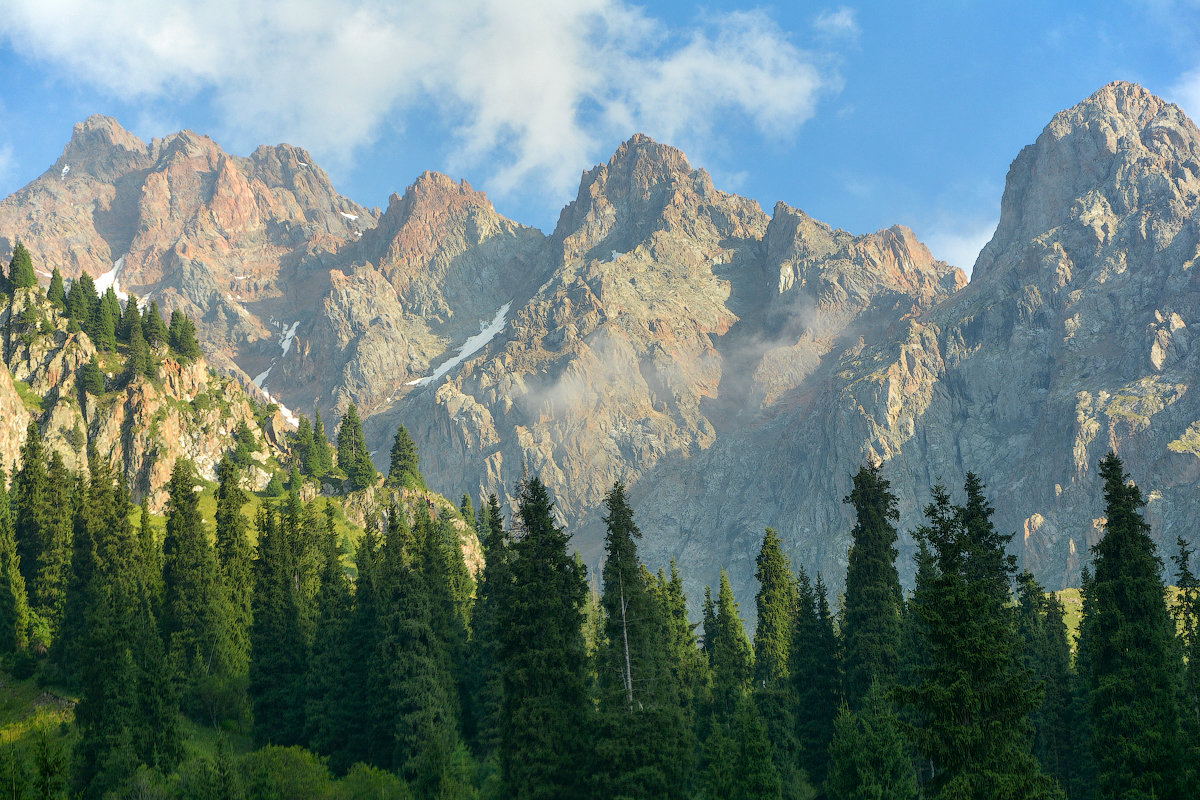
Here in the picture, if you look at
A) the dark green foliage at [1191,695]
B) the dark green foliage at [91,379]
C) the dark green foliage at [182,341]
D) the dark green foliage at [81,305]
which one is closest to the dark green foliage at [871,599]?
the dark green foliage at [1191,695]

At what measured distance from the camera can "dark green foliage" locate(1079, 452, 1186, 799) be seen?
47562mm

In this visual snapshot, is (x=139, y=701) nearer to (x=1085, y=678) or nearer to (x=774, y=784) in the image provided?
(x=774, y=784)

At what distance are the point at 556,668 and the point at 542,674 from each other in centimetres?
90

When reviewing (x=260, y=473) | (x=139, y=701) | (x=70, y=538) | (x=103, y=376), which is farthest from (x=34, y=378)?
(x=139, y=701)

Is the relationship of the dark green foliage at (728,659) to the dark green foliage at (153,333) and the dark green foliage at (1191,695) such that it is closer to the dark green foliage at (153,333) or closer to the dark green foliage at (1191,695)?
the dark green foliage at (1191,695)

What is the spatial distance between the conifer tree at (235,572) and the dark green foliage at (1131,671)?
67366 mm

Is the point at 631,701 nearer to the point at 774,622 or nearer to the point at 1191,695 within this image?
the point at 1191,695

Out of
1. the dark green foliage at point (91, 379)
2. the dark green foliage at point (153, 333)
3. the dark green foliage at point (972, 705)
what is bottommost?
the dark green foliage at point (972, 705)

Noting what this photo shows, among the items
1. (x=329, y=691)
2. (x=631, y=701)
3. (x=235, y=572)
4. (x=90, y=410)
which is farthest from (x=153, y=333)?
(x=631, y=701)

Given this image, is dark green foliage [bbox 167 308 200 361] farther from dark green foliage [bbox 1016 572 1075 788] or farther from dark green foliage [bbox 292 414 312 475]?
dark green foliage [bbox 1016 572 1075 788]

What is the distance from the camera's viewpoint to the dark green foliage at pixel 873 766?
174 feet

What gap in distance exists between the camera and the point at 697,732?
8306cm

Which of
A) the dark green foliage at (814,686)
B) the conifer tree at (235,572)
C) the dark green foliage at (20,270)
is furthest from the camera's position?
the dark green foliage at (20,270)

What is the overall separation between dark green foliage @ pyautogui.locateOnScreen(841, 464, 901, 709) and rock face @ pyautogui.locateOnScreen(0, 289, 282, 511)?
121m
